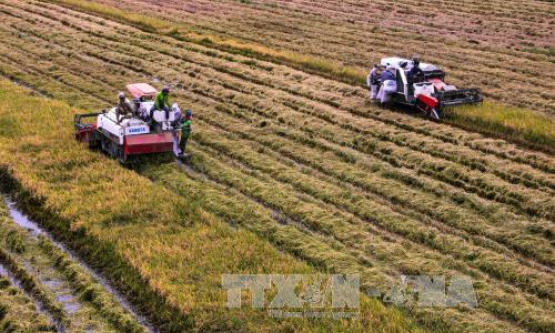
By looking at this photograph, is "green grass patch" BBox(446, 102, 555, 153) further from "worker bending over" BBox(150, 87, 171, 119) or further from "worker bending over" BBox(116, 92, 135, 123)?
"worker bending over" BBox(116, 92, 135, 123)

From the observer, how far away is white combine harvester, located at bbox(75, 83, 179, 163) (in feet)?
50.2

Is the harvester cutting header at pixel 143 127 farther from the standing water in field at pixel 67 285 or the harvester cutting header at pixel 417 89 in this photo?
the harvester cutting header at pixel 417 89

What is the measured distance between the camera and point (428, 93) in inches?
768

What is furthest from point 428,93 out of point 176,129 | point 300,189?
point 176,129

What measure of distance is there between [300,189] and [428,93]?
6.78 m

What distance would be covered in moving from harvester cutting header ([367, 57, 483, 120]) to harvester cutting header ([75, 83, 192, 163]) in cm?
727

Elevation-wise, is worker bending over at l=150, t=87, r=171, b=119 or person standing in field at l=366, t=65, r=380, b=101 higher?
person standing in field at l=366, t=65, r=380, b=101

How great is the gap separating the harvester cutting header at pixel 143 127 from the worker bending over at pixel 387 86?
7066mm

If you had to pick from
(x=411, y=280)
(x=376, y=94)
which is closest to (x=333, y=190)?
(x=411, y=280)

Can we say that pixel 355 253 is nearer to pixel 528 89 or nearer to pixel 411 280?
pixel 411 280

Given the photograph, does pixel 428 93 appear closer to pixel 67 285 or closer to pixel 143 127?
pixel 143 127

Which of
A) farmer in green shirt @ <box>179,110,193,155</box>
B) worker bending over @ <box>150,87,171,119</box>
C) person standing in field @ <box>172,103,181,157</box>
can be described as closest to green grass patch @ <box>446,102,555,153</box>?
farmer in green shirt @ <box>179,110,193,155</box>

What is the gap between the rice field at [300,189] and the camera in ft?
35.4

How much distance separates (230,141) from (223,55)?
10.1 meters
